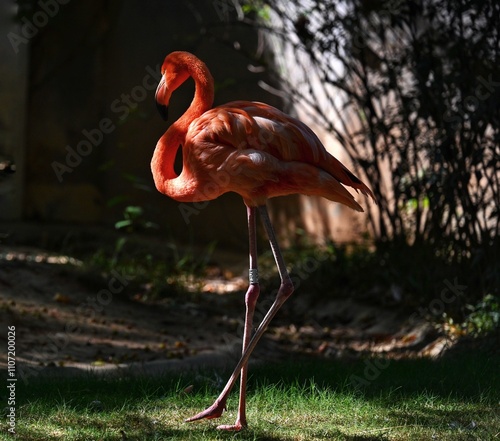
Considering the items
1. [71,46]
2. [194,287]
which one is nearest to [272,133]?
[194,287]

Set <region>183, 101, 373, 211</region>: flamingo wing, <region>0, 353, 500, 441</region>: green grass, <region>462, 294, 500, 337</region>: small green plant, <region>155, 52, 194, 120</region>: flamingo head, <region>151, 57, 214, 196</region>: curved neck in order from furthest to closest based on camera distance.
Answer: <region>462, 294, 500, 337</region>: small green plant → <region>155, 52, 194, 120</region>: flamingo head → <region>151, 57, 214, 196</region>: curved neck → <region>183, 101, 373, 211</region>: flamingo wing → <region>0, 353, 500, 441</region>: green grass

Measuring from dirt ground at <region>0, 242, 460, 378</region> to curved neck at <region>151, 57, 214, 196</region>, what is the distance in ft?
5.44

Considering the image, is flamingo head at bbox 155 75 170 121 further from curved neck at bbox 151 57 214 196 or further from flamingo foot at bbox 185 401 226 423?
flamingo foot at bbox 185 401 226 423

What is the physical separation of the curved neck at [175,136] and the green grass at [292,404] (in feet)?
3.55

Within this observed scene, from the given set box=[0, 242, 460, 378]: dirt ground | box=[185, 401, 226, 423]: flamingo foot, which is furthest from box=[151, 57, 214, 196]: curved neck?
box=[0, 242, 460, 378]: dirt ground

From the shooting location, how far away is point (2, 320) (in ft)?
19.3

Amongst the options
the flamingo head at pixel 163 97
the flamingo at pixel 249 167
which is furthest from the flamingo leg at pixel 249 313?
the flamingo head at pixel 163 97

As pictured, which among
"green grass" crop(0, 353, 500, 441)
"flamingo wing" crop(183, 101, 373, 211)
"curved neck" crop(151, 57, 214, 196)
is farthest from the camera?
"curved neck" crop(151, 57, 214, 196)

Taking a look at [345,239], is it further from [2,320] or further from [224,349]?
[2,320]

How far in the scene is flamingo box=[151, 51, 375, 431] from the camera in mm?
3707

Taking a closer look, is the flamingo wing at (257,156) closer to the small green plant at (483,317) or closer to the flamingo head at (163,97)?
the flamingo head at (163,97)

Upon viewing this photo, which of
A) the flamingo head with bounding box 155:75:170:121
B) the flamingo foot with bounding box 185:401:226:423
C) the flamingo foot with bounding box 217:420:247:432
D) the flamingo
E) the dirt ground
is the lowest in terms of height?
the flamingo foot with bounding box 217:420:247:432

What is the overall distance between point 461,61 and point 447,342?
2.00 m

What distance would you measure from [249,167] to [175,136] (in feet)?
1.56
